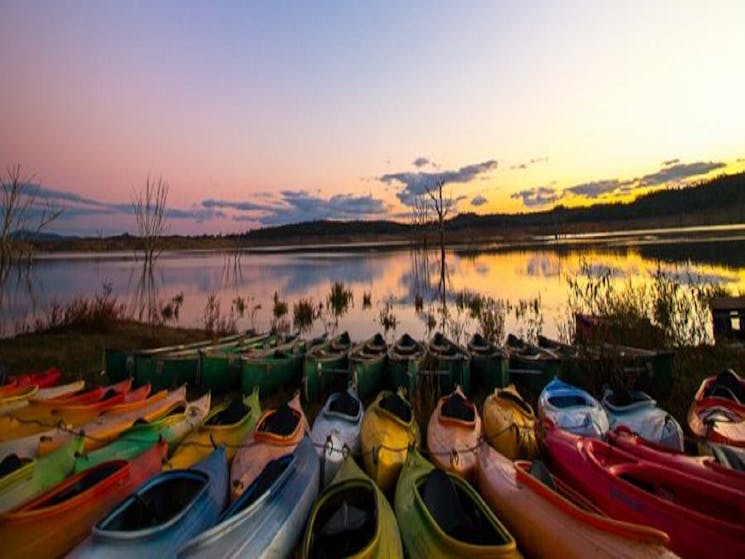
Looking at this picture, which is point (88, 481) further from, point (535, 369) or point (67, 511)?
point (535, 369)

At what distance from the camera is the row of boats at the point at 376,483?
315 centimetres

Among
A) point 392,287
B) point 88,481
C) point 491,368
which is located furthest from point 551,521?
point 392,287

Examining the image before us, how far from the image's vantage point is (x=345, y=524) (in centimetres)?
354

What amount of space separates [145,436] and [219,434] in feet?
2.64

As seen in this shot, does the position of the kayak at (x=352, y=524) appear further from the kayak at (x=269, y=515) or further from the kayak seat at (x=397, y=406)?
the kayak seat at (x=397, y=406)

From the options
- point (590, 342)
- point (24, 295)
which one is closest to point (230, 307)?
point (24, 295)

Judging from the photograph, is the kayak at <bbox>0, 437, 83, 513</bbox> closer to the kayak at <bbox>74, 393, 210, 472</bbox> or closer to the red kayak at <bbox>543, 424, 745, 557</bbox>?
the kayak at <bbox>74, 393, 210, 472</bbox>

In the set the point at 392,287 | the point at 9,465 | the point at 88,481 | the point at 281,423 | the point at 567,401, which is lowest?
the point at 392,287

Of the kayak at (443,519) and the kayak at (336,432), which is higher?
the kayak at (443,519)

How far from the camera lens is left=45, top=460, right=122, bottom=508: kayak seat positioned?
3775mm

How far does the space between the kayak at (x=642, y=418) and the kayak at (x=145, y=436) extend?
531cm

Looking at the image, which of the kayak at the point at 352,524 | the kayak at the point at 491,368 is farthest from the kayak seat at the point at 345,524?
the kayak at the point at 491,368

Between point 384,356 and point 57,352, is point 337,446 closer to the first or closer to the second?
point 384,356

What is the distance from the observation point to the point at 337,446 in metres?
5.10
